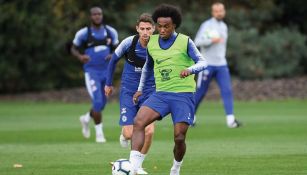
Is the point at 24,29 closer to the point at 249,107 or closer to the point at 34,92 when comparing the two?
the point at 34,92

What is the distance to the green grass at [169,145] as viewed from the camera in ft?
44.0

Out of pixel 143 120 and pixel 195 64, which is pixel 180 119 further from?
pixel 195 64

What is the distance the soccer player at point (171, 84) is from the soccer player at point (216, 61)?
9419 millimetres

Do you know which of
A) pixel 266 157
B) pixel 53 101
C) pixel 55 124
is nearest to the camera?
pixel 266 157

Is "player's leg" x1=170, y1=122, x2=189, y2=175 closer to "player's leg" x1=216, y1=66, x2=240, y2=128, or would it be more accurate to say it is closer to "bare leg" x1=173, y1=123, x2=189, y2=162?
"bare leg" x1=173, y1=123, x2=189, y2=162

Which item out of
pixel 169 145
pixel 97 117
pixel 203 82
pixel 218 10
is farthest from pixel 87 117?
Result: pixel 218 10

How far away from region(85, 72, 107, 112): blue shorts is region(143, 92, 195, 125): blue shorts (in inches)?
269

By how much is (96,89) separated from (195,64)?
285 inches

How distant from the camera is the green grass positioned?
13.4 meters

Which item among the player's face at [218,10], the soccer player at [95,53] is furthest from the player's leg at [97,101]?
the player's face at [218,10]

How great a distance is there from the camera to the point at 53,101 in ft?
110

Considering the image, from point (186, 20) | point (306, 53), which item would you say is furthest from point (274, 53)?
point (186, 20)

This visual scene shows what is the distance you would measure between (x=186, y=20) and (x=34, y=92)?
6.22m

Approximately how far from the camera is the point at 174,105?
11977mm
